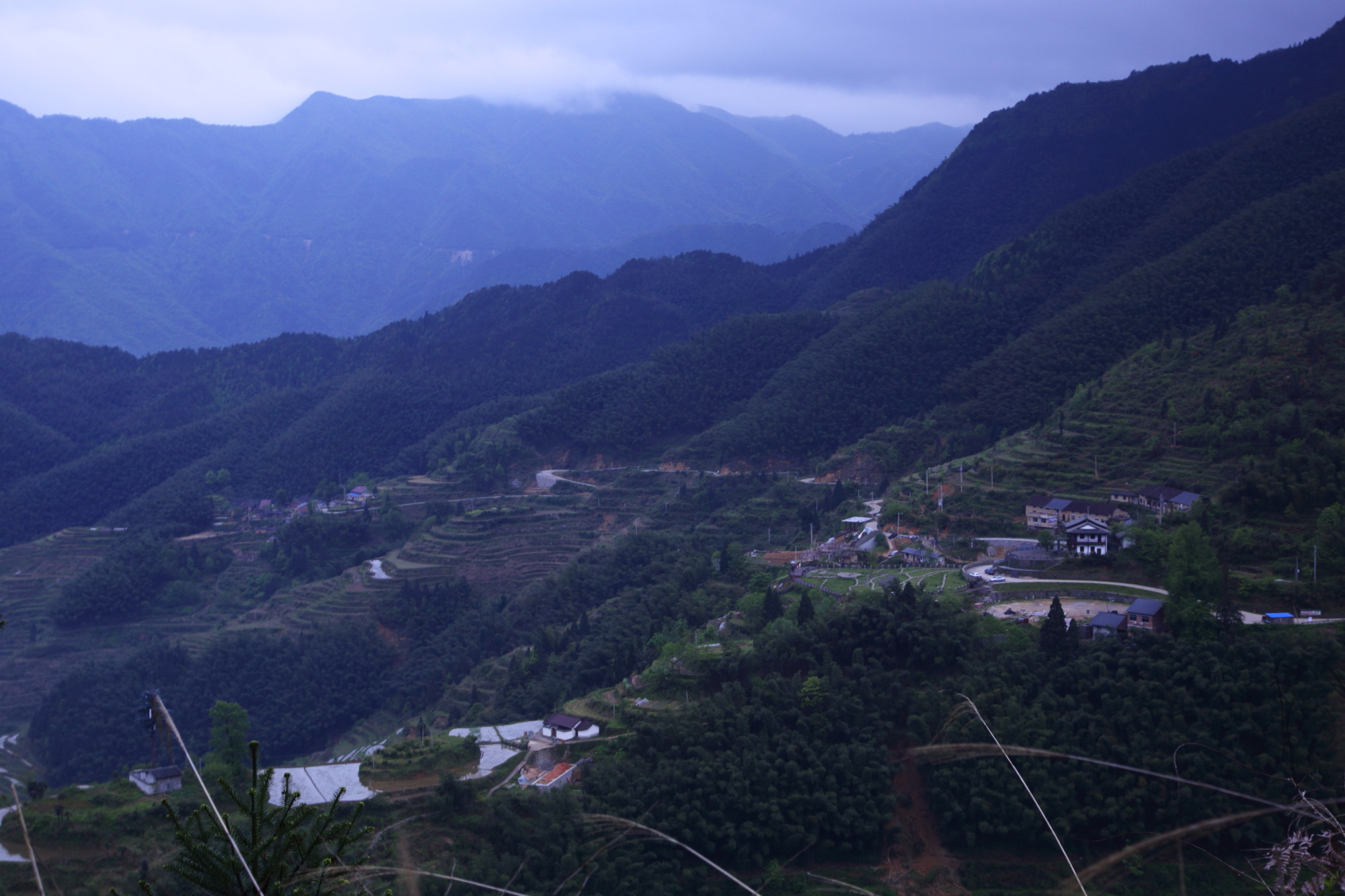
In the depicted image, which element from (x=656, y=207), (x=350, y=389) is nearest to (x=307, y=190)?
(x=656, y=207)

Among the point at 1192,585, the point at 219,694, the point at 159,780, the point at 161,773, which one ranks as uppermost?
the point at 1192,585

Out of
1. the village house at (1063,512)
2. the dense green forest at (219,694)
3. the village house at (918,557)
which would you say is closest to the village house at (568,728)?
the village house at (918,557)

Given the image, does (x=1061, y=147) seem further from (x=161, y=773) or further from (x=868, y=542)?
(x=161, y=773)

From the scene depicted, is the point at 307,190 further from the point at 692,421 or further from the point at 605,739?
the point at 605,739

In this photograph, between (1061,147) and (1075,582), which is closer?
(1075,582)

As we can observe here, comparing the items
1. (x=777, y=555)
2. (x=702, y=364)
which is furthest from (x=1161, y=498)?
(x=702, y=364)

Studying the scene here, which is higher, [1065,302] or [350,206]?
[350,206]

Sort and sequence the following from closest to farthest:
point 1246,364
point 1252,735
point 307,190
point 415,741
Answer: point 1252,735
point 415,741
point 1246,364
point 307,190
